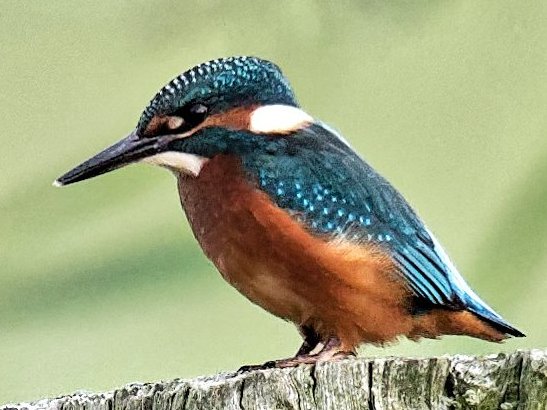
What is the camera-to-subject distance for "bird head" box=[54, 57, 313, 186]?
3.15 ft

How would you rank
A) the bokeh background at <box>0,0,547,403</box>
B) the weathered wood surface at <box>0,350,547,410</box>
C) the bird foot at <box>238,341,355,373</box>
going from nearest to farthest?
the weathered wood surface at <box>0,350,547,410</box> < the bird foot at <box>238,341,355,373</box> < the bokeh background at <box>0,0,547,403</box>

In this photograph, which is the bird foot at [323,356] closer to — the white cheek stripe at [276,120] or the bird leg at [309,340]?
the bird leg at [309,340]

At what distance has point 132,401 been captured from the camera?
80 centimetres

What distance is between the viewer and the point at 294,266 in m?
0.92

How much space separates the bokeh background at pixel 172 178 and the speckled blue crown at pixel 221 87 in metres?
0.56

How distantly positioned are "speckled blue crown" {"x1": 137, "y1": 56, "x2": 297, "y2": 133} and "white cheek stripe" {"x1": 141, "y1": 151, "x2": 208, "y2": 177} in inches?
1.4

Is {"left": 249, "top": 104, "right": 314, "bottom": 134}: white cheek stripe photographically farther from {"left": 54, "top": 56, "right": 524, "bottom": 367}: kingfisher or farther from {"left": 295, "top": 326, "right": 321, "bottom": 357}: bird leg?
{"left": 295, "top": 326, "right": 321, "bottom": 357}: bird leg

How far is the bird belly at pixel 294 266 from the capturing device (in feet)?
3.04

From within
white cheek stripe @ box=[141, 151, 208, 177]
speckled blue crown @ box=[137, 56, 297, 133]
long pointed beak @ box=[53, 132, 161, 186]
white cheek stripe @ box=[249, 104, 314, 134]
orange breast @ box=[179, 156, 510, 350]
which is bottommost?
orange breast @ box=[179, 156, 510, 350]

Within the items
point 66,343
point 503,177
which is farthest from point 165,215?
point 503,177

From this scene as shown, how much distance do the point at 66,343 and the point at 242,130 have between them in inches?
28.0

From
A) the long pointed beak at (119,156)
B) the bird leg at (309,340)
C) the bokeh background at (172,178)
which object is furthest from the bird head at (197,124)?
the bokeh background at (172,178)

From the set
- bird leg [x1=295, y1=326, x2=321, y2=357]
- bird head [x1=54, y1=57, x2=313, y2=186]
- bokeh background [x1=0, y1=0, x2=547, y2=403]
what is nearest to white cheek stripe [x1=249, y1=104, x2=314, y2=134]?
bird head [x1=54, y1=57, x2=313, y2=186]

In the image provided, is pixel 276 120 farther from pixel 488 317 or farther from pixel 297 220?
pixel 488 317
